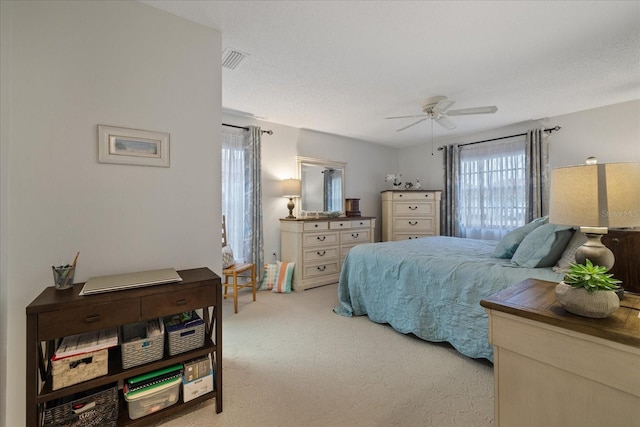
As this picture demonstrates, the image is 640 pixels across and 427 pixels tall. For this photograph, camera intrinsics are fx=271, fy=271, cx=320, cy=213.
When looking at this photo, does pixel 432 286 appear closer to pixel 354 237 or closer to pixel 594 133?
pixel 354 237

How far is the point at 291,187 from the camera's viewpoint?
408cm

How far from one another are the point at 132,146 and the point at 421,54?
2268 mm

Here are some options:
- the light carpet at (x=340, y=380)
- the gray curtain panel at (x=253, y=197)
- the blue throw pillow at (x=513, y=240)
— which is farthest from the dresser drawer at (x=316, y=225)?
the blue throw pillow at (x=513, y=240)

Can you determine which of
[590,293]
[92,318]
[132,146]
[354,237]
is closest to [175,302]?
[92,318]

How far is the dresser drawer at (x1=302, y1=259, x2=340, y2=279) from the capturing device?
4004 millimetres

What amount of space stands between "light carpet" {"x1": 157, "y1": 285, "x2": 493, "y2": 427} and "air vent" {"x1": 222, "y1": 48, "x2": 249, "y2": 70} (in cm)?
245

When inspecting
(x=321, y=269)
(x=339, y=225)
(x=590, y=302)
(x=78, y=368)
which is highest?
(x=339, y=225)

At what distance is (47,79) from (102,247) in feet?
3.08

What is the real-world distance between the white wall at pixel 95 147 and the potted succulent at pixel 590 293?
193 cm

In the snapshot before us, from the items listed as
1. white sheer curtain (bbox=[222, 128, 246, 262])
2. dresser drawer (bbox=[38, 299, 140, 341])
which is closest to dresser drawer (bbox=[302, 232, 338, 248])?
white sheer curtain (bbox=[222, 128, 246, 262])

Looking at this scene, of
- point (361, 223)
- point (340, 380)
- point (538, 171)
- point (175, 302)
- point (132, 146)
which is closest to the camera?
point (175, 302)

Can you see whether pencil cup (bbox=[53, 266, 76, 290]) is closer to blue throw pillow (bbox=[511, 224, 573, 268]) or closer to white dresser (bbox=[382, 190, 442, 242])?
blue throw pillow (bbox=[511, 224, 573, 268])

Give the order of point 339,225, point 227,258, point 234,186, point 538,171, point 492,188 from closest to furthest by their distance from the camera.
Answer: point 227,258 < point 234,186 < point 538,171 < point 339,225 < point 492,188

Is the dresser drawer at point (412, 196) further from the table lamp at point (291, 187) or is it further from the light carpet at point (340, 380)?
the light carpet at point (340, 380)
